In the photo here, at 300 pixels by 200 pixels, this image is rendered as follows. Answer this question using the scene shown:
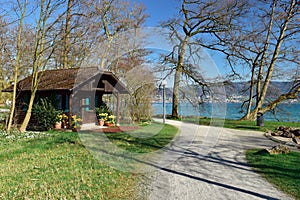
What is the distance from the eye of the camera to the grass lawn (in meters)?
3.57

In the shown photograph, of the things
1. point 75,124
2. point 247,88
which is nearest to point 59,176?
point 75,124

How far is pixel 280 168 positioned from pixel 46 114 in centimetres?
1008

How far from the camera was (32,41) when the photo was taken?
10.9m

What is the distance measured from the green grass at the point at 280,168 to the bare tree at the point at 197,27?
984cm

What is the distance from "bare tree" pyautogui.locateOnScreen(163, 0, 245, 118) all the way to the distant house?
4.83 m

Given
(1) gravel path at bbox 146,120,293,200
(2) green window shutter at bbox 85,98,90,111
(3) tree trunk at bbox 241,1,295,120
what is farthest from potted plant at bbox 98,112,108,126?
(3) tree trunk at bbox 241,1,295,120

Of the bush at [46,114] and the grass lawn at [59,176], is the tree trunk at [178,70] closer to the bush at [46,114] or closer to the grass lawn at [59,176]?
the bush at [46,114]

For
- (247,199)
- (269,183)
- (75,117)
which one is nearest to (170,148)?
(269,183)

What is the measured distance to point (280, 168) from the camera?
4.84m

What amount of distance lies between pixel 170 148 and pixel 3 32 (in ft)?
30.3

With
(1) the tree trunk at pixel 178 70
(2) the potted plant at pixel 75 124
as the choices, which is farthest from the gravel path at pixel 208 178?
(1) the tree trunk at pixel 178 70

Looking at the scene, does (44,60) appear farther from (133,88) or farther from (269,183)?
(269,183)

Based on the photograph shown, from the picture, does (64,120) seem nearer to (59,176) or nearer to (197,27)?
(59,176)

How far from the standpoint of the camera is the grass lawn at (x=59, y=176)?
140 inches
